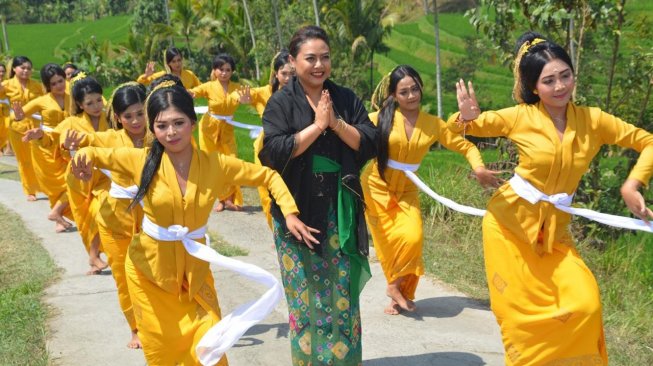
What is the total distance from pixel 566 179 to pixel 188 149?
2027mm

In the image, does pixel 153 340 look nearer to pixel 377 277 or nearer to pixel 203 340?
pixel 203 340

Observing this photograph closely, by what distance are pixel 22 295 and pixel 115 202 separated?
183 centimetres

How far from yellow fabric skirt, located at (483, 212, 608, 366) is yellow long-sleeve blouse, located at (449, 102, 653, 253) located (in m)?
0.10

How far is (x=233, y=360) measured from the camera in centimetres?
533

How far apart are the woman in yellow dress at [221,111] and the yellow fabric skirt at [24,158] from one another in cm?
290

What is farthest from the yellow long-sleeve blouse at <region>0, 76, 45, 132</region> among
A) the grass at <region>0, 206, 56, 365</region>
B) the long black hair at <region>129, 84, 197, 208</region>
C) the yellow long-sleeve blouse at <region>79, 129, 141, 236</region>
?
the long black hair at <region>129, 84, 197, 208</region>

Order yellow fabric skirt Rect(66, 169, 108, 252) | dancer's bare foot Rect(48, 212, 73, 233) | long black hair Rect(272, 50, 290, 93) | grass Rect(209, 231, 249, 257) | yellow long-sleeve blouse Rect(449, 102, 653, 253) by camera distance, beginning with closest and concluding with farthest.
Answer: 1. yellow long-sleeve blouse Rect(449, 102, 653, 253)
2. yellow fabric skirt Rect(66, 169, 108, 252)
3. long black hair Rect(272, 50, 290, 93)
4. grass Rect(209, 231, 249, 257)
5. dancer's bare foot Rect(48, 212, 73, 233)

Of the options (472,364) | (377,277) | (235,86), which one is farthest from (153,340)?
(235,86)

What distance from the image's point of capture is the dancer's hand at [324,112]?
13.8ft

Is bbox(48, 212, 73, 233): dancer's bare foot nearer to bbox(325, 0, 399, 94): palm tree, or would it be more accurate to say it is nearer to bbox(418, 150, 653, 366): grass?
bbox(418, 150, 653, 366): grass

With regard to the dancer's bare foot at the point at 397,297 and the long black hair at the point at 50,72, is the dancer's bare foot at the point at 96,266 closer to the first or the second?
the long black hair at the point at 50,72

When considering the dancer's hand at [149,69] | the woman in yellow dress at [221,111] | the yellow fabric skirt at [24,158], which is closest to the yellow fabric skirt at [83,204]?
the woman in yellow dress at [221,111]

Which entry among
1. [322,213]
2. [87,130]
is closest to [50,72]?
[87,130]

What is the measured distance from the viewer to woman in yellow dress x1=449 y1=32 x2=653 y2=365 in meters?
4.18
